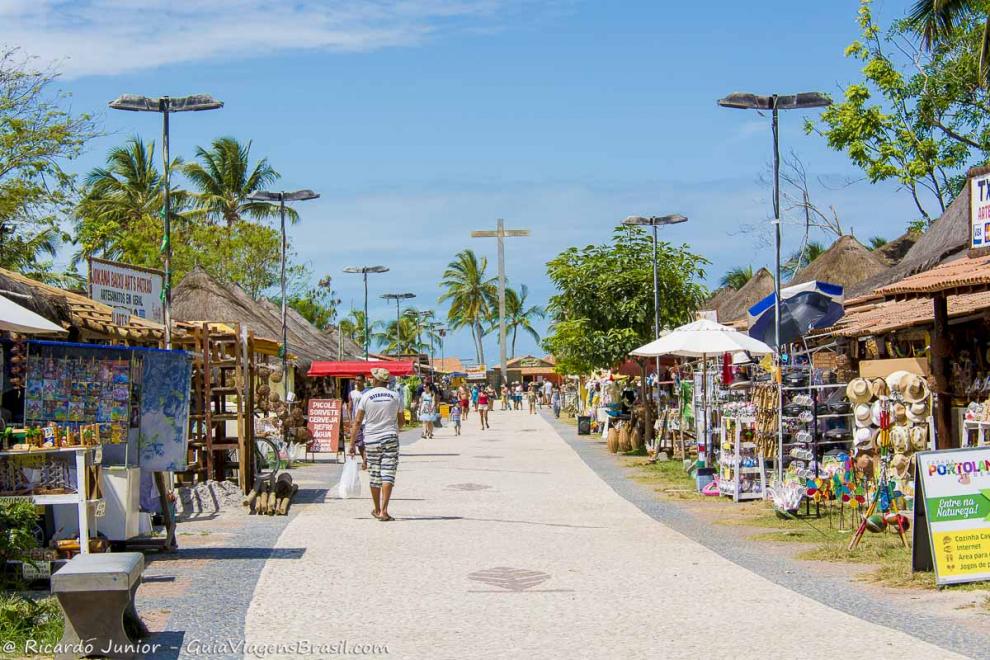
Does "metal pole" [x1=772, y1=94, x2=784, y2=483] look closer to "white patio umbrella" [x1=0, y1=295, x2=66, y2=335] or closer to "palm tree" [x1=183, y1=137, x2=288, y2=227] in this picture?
"white patio umbrella" [x1=0, y1=295, x2=66, y2=335]

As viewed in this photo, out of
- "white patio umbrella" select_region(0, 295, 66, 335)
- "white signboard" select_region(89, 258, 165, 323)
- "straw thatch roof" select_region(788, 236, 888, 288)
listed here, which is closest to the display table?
"white patio umbrella" select_region(0, 295, 66, 335)

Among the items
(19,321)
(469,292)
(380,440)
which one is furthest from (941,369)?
(469,292)

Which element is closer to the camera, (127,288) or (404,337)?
(127,288)

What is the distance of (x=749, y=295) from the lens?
37406 millimetres

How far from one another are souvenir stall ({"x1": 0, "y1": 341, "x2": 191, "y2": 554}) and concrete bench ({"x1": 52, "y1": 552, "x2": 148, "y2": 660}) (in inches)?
104

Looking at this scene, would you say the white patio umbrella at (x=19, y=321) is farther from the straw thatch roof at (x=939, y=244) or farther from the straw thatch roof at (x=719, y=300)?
the straw thatch roof at (x=719, y=300)

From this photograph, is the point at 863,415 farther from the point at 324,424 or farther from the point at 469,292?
the point at 469,292

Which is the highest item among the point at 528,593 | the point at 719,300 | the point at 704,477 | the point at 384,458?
the point at 719,300

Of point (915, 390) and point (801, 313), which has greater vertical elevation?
point (801, 313)

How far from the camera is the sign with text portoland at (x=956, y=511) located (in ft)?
29.6

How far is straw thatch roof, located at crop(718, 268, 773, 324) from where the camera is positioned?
3675 cm

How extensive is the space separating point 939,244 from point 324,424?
44.3 ft

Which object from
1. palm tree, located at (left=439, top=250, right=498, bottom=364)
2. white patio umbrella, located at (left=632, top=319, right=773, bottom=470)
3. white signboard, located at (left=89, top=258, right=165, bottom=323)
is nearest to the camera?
white signboard, located at (left=89, top=258, right=165, bottom=323)

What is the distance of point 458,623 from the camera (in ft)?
26.1
